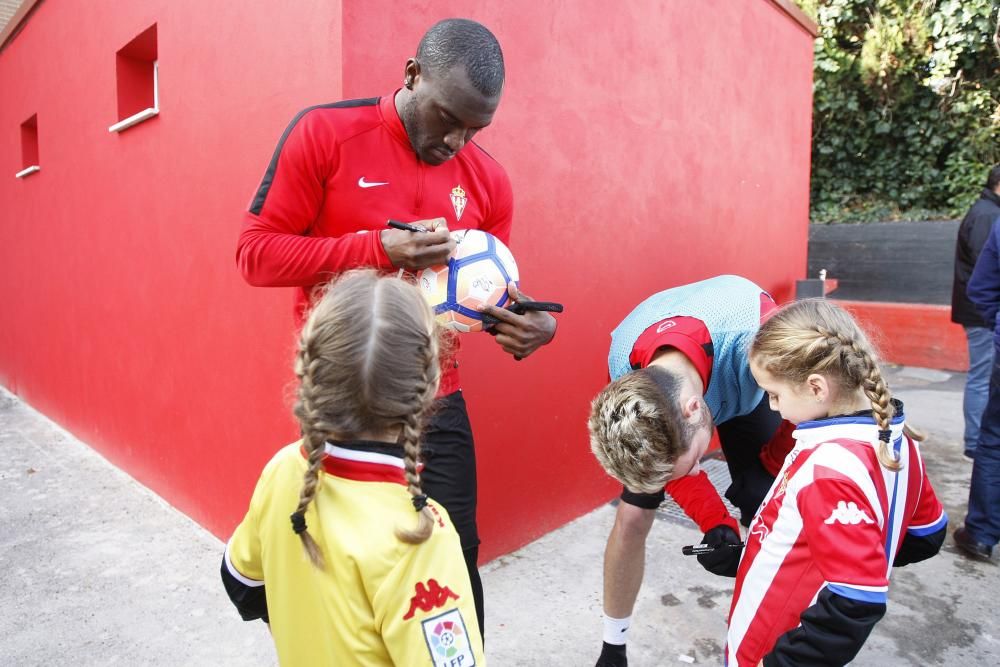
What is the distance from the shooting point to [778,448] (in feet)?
8.15

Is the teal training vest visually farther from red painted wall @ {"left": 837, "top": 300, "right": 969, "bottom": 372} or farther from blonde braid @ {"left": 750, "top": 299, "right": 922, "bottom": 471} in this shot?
red painted wall @ {"left": 837, "top": 300, "right": 969, "bottom": 372}

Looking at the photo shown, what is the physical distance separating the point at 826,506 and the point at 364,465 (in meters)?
0.99

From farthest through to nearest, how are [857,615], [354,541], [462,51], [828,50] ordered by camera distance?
[828,50] < [462,51] < [857,615] < [354,541]

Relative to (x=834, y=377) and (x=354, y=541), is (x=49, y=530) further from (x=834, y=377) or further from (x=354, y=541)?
(x=834, y=377)

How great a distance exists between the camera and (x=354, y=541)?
122 cm

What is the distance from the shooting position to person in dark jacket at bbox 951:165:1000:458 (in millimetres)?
4664

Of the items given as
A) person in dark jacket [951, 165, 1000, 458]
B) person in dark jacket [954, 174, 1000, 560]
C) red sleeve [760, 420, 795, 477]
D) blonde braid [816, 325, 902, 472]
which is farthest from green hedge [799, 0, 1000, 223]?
blonde braid [816, 325, 902, 472]

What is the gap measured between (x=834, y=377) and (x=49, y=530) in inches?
149

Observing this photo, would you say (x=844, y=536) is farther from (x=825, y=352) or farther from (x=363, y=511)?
(x=363, y=511)

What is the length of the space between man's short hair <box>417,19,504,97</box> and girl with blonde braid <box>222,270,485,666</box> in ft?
2.54

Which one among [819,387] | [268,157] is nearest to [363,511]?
[819,387]

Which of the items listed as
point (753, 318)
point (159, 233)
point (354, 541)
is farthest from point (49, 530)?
point (753, 318)

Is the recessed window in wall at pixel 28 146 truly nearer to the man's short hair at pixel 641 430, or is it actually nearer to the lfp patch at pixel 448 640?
the man's short hair at pixel 641 430

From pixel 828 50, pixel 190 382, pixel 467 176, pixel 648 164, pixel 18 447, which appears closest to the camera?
pixel 467 176
